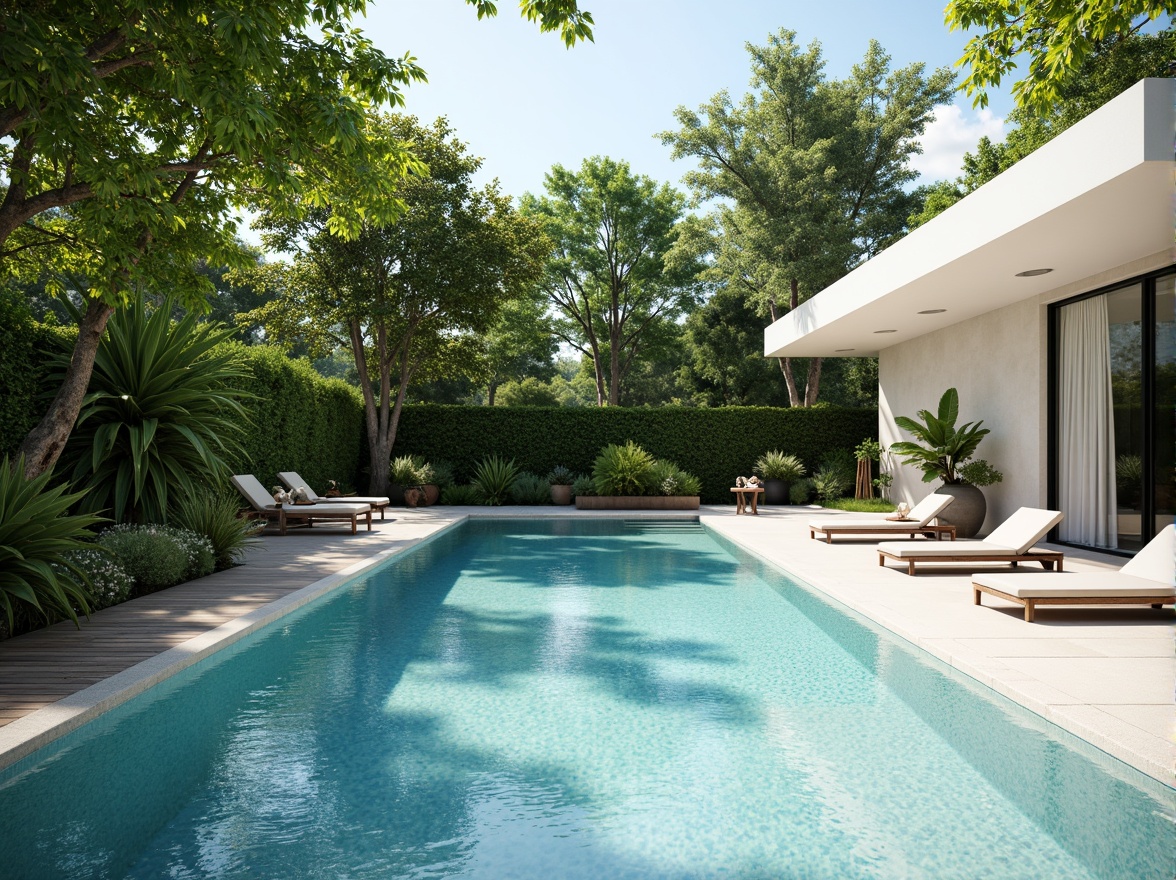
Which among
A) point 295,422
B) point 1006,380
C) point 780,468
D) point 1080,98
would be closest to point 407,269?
point 295,422

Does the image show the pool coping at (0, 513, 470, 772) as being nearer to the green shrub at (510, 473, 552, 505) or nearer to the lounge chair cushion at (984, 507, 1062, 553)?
the lounge chair cushion at (984, 507, 1062, 553)

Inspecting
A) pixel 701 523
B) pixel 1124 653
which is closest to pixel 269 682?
pixel 1124 653

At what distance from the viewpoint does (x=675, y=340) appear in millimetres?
35000

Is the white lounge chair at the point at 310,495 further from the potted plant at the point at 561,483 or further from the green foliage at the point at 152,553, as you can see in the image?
the potted plant at the point at 561,483

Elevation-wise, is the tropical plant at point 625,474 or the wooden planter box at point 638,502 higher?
the tropical plant at point 625,474

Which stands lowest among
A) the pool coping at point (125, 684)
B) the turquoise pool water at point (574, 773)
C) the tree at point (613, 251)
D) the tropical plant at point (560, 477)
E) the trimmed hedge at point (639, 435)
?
the turquoise pool water at point (574, 773)

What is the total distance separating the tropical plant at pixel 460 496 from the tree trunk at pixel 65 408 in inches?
489

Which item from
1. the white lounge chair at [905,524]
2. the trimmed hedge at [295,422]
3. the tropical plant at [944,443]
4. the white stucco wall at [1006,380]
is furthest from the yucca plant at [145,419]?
the white stucco wall at [1006,380]

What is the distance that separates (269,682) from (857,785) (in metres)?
3.70

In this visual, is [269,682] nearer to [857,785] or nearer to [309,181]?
[857,785]

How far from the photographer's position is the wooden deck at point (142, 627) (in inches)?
180

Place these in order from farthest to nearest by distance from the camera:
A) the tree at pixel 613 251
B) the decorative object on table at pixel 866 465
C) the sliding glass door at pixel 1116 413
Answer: the tree at pixel 613 251 < the decorative object on table at pixel 866 465 < the sliding glass door at pixel 1116 413

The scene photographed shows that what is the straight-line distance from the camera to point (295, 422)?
15000mm

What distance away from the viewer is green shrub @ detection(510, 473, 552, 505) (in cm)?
1945
